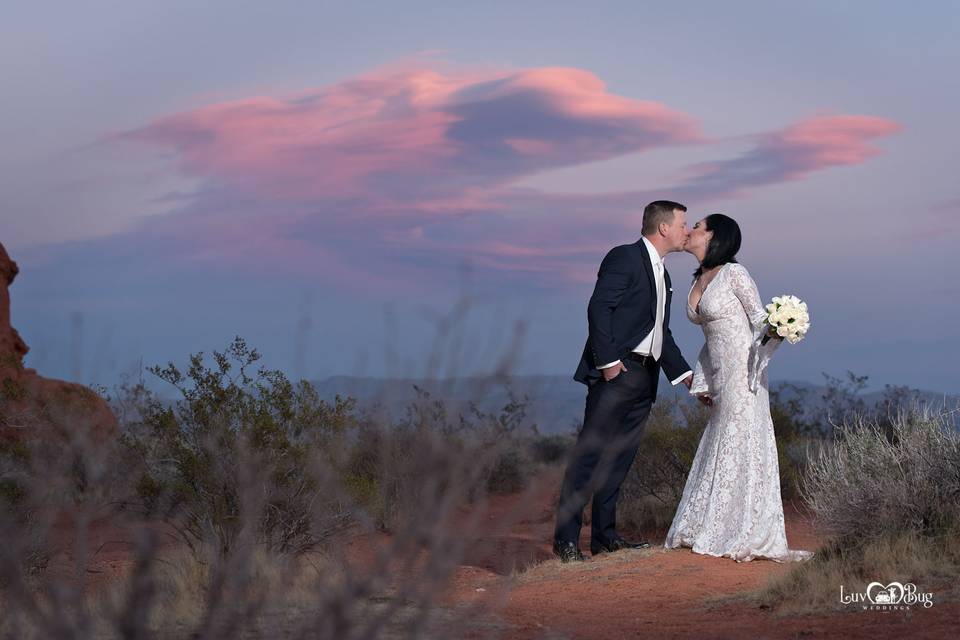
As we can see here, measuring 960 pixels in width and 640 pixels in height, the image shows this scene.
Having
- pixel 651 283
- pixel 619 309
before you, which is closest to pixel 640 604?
pixel 619 309

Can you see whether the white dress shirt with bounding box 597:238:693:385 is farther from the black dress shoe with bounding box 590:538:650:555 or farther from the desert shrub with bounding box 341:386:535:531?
the desert shrub with bounding box 341:386:535:531

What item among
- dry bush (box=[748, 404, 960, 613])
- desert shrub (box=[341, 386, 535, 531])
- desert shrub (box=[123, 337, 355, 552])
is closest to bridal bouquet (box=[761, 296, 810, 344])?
dry bush (box=[748, 404, 960, 613])

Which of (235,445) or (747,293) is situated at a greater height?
(747,293)

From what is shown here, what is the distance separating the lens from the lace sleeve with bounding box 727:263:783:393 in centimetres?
831

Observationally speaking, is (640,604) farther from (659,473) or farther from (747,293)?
(659,473)

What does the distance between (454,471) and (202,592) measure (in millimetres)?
5545

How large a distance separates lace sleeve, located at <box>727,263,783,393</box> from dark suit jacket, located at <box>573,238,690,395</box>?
664 mm

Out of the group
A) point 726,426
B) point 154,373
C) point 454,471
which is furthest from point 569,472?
point 454,471

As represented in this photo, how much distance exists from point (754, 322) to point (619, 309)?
1.07 meters

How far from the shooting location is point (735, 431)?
838 centimetres

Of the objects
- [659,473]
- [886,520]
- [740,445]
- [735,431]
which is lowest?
[659,473]

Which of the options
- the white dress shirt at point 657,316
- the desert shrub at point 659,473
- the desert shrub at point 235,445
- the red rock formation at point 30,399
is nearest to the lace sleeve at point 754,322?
the white dress shirt at point 657,316

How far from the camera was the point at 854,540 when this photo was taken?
7309 mm

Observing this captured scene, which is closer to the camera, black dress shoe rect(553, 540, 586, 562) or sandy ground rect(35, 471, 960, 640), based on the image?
sandy ground rect(35, 471, 960, 640)
